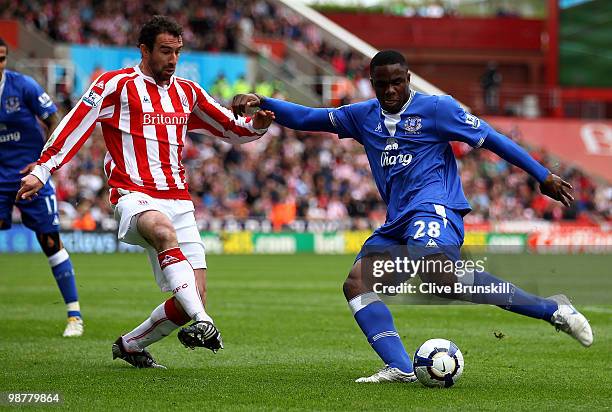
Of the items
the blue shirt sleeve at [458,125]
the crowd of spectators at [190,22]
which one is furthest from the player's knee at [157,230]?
the crowd of spectators at [190,22]

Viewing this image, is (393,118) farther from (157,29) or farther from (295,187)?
(295,187)

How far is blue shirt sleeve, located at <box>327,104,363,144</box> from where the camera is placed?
8164mm

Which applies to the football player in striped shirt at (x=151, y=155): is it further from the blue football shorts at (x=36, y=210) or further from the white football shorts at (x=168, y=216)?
the blue football shorts at (x=36, y=210)

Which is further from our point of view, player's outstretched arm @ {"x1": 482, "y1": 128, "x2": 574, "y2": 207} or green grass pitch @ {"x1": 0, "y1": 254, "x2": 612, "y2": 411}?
player's outstretched arm @ {"x1": 482, "y1": 128, "x2": 574, "y2": 207}

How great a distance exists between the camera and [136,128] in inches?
321

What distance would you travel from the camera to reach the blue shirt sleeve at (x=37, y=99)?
10.8 meters

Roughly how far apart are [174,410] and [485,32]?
4519 centimetres

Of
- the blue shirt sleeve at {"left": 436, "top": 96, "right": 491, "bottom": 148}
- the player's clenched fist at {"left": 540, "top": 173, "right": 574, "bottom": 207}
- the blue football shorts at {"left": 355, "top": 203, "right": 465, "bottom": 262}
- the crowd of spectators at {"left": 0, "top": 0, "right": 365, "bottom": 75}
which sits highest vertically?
the crowd of spectators at {"left": 0, "top": 0, "right": 365, "bottom": 75}

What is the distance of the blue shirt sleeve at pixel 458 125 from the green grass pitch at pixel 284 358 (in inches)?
67.8

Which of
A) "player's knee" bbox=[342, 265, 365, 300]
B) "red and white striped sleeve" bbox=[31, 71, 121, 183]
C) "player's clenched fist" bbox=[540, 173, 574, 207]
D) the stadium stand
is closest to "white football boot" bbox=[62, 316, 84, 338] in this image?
"red and white striped sleeve" bbox=[31, 71, 121, 183]

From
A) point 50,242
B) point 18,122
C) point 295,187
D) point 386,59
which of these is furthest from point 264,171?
point 386,59

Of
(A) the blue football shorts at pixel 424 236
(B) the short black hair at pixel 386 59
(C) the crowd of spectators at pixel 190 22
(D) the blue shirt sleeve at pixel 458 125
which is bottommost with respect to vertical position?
(A) the blue football shorts at pixel 424 236

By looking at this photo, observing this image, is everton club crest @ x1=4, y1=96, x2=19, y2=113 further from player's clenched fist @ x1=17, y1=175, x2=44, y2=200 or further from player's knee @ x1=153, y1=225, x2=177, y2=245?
player's knee @ x1=153, y1=225, x2=177, y2=245

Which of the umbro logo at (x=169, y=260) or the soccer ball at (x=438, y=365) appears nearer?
the soccer ball at (x=438, y=365)
